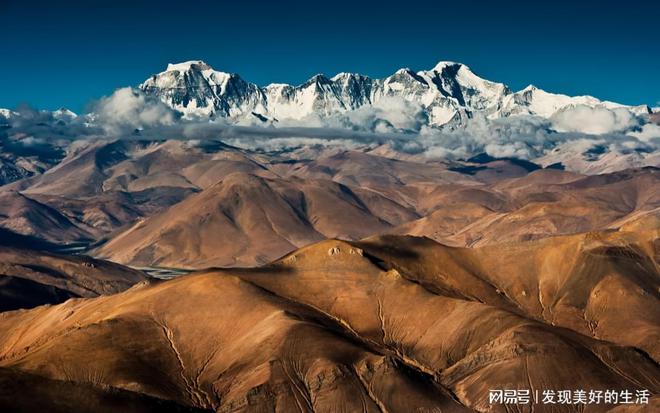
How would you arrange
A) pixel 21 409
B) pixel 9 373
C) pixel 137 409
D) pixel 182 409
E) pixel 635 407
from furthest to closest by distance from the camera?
pixel 635 407 → pixel 182 409 → pixel 137 409 → pixel 9 373 → pixel 21 409

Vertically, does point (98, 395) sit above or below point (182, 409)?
above

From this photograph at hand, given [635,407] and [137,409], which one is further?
[635,407]

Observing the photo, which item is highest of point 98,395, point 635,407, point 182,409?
point 98,395

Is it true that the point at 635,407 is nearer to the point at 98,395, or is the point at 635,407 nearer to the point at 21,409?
the point at 98,395

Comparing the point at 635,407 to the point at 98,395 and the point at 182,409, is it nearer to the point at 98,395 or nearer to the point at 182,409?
the point at 182,409

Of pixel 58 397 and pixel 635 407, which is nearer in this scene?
pixel 58 397

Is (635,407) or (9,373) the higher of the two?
(9,373)

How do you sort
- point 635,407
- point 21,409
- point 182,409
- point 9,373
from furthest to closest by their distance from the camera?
point 635,407, point 182,409, point 9,373, point 21,409

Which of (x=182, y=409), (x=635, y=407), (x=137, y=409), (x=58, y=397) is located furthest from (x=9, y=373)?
(x=635, y=407)

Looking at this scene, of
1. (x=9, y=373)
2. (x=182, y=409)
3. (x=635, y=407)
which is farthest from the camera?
(x=635, y=407)

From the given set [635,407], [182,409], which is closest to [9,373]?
[182,409]
